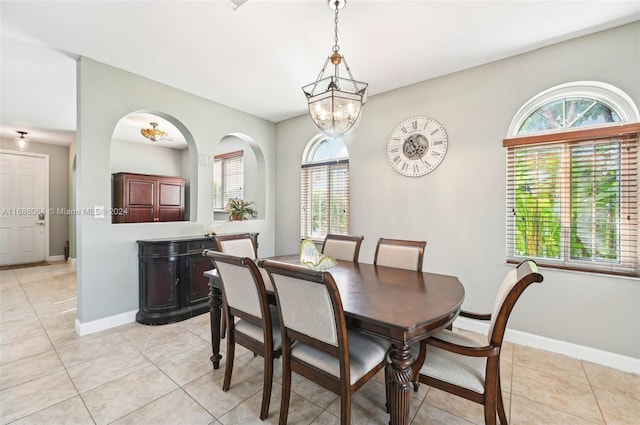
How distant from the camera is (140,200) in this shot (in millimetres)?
5301

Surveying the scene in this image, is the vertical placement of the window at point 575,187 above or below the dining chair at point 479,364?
above

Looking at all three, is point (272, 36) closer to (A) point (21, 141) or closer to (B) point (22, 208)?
(A) point (21, 141)

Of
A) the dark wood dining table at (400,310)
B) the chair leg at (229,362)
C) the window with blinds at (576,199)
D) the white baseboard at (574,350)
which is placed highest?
the window with blinds at (576,199)

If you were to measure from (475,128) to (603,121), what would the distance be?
3.15ft

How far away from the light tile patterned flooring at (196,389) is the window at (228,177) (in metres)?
3.34

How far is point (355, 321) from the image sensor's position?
4.53ft

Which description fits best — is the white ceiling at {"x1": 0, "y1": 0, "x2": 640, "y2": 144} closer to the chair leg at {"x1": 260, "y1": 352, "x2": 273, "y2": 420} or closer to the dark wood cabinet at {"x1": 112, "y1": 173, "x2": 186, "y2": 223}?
the dark wood cabinet at {"x1": 112, "y1": 173, "x2": 186, "y2": 223}

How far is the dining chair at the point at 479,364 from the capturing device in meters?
1.29

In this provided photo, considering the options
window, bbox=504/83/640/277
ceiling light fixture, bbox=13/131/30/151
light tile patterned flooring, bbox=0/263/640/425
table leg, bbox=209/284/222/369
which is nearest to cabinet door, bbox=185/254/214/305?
light tile patterned flooring, bbox=0/263/640/425

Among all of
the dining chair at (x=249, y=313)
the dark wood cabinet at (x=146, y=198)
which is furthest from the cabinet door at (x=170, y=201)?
the dining chair at (x=249, y=313)

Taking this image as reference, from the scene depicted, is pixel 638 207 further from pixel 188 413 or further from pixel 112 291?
pixel 112 291

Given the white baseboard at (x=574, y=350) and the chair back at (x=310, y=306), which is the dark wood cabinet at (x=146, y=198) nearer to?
the chair back at (x=310, y=306)

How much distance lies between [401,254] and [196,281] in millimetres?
2434

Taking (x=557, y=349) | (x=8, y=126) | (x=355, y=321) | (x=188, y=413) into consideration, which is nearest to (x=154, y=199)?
(x=8, y=126)
